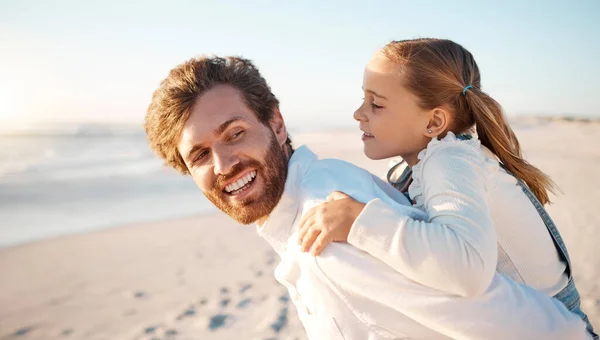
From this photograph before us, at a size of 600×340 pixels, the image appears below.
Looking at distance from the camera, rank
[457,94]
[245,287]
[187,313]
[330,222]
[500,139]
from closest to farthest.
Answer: [330,222]
[500,139]
[457,94]
[187,313]
[245,287]

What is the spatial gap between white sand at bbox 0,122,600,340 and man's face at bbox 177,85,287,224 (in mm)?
2697

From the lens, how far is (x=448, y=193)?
6.34 ft

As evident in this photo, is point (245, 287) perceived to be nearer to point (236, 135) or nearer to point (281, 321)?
point (281, 321)

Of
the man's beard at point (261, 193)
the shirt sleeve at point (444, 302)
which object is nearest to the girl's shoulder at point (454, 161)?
the shirt sleeve at point (444, 302)

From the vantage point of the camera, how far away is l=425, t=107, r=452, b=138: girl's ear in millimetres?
2760

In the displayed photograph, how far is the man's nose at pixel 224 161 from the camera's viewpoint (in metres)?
2.35

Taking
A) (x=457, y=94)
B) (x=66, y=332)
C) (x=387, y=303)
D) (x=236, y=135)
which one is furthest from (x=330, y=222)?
(x=66, y=332)

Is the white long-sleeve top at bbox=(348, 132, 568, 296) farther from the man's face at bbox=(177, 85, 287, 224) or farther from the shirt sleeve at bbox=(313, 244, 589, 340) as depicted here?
the man's face at bbox=(177, 85, 287, 224)

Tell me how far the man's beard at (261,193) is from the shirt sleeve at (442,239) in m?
0.64

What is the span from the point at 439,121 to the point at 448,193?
950 millimetres

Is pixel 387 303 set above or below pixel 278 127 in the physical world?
below

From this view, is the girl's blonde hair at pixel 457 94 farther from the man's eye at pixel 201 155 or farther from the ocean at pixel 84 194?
the ocean at pixel 84 194

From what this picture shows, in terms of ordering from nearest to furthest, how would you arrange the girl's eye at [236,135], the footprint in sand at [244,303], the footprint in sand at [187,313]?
the girl's eye at [236,135]
the footprint in sand at [187,313]
the footprint in sand at [244,303]

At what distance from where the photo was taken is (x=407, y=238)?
1707 millimetres
